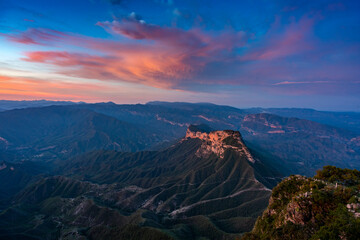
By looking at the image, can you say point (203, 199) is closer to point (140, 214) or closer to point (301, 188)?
point (140, 214)

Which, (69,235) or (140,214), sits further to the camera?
(140,214)

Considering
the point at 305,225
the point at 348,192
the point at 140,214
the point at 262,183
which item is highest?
the point at 348,192

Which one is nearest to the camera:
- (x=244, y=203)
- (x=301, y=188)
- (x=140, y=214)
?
(x=301, y=188)

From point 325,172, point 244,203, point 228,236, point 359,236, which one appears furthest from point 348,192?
point 244,203

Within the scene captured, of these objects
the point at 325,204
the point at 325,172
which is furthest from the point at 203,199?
the point at 325,204

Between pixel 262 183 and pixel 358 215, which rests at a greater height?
pixel 358 215

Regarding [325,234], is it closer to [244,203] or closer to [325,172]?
[325,172]

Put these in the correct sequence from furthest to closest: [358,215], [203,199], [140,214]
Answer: [203,199]
[140,214]
[358,215]
